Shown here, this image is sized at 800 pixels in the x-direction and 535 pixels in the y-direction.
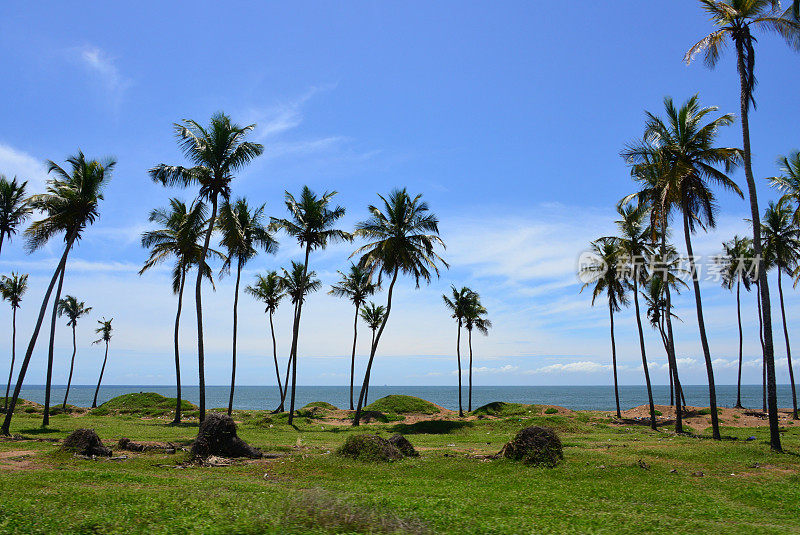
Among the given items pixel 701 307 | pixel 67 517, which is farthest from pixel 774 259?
pixel 67 517

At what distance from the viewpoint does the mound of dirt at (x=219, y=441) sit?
1524 centimetres

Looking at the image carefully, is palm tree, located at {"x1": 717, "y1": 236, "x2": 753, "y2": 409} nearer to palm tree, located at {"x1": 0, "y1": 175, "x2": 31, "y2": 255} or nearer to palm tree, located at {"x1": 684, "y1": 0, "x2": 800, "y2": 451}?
palm tree, located at {"x1": 684, "y1": 0, "x2": 800, "y2": 451}

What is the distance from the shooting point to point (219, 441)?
1551 centimetres

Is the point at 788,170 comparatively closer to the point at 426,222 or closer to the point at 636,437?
the point at 636,437

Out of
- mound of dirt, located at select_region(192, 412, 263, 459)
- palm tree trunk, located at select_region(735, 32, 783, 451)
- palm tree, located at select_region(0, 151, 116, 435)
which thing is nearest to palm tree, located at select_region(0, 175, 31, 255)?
palm tree, located at select_region(0, 151, 116, 435)

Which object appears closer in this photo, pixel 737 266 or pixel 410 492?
pixel 410 492

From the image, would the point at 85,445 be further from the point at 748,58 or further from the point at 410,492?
the point at 748,58

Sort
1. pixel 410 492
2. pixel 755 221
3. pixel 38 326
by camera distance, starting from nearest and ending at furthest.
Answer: pixel 410 492 < pixel 755 221 < pixel 38 326

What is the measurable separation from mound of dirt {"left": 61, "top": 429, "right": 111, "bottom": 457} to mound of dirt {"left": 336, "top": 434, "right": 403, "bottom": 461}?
7.35 m

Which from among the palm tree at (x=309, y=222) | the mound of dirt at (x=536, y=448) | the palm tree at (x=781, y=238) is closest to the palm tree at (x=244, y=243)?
the palm tree at (x=309, y=222)

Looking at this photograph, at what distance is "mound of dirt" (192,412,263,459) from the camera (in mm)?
15242

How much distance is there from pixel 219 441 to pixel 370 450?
480 centimetres

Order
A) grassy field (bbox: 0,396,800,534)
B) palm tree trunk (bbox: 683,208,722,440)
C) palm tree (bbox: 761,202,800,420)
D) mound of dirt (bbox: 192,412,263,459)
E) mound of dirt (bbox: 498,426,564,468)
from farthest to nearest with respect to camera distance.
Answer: palm tree (bbox: 761,202,800,420), palm tree trunk (bbox: 683,208,722,440), mound of dirt (bbox: 192,412,263,459), mound of dirt (bbox: 498,426,564,468), grassy field (bbox: 0,396,800,534)

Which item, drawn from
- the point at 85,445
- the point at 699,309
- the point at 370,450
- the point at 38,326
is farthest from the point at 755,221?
the point at 38,326
